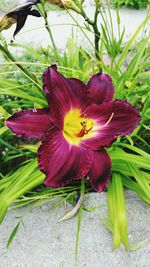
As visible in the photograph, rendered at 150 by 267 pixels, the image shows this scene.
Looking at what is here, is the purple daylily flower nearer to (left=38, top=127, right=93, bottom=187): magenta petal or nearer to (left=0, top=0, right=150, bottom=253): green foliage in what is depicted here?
(left=38, top=127, right=93, bottom=187): magenta petal

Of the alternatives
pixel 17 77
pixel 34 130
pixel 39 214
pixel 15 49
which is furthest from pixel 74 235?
pixel 15 49

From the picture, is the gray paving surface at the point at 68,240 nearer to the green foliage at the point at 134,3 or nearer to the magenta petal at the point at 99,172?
the magenta petal at the point at 99,172

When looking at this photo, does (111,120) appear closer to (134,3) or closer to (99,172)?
(99,172)

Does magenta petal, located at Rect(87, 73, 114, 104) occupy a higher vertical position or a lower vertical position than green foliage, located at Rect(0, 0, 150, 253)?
higher

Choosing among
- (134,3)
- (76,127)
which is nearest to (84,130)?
(76,127)

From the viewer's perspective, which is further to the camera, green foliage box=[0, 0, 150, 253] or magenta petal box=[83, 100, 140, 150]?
green foliage box=[0, 0, 150, 253]

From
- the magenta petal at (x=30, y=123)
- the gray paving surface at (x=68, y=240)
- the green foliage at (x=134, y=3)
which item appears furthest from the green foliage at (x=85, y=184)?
the green foliage at (x=134, y=3)

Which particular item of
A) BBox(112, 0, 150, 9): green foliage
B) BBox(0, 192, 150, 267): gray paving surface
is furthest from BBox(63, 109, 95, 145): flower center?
BBox(112, 0, 150, 9): green foliage
